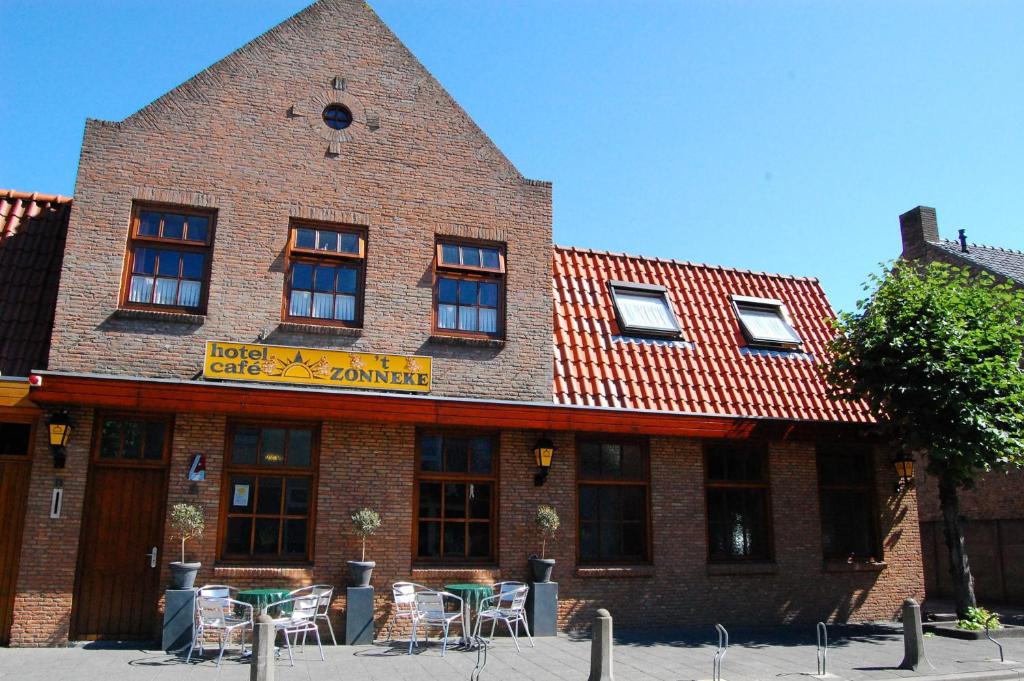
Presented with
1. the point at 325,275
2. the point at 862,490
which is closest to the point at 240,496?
the point at 325,275

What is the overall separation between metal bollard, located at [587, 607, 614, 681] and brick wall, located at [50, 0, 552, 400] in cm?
520

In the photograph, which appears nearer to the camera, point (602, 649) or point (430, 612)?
point (602, 649)

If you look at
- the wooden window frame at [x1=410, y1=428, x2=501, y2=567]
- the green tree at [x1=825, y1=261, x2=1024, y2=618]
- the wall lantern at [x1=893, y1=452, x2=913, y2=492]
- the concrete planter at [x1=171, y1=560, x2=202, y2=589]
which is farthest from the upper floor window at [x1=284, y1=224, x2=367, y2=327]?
the wall lantern at [x1=893, y1=452, x2=913, y2=492]

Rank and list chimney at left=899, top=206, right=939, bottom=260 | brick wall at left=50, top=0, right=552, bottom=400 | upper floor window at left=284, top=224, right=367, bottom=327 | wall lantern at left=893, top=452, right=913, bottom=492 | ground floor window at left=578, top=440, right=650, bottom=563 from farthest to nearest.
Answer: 1. chimney at left=899, top=206, right=939, bottom=260
2. wall lantern at left=893, top=452, right=913, bottom=492
3. ground floor window at left=578, top=440, right=650, bottom=563
4. upper floor window at left=284, top=224, right=367, bottom=327
5. brick wall at left=50, top=0, right=552, bottom=400

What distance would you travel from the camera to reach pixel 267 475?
38.3 ft

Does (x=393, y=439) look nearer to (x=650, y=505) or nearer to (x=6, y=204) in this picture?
(x=650, y=505)

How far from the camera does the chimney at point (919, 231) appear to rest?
23.8 m

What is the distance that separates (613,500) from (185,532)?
21.7 ft

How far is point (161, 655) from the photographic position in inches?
392

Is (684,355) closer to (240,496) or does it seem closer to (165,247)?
(240,496)

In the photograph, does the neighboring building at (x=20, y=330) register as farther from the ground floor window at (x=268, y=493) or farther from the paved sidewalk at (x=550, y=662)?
the ground floor window at (x=268, y=493)

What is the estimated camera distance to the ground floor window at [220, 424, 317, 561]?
1145 centimetres

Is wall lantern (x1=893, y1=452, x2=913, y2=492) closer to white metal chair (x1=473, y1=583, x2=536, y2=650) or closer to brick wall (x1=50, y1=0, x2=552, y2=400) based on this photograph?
brick wall (x1=50, y1=0, x2=552, y2=400)

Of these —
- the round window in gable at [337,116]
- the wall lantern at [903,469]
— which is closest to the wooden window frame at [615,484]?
the wall lantern at [903,469]
